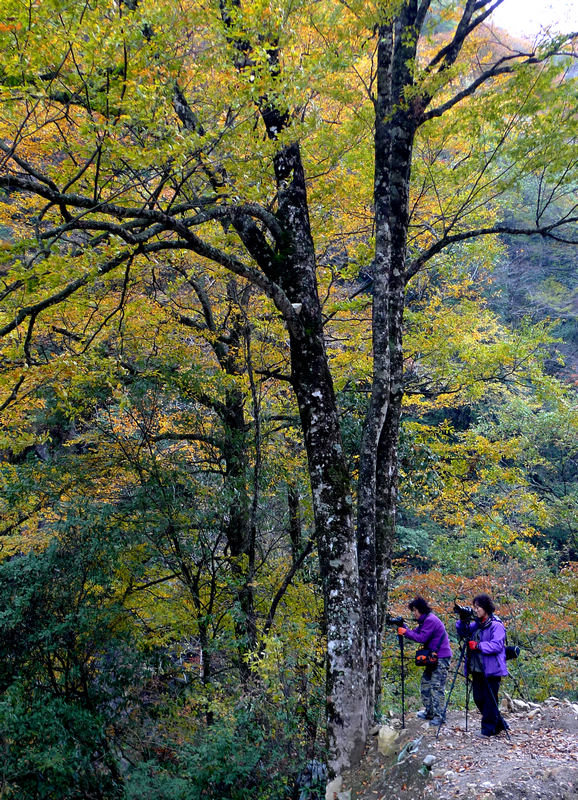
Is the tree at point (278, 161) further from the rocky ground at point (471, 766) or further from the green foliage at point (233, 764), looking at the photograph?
the green foliage at point (233, 764)

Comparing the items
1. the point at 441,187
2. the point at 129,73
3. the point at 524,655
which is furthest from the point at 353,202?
the point at 524,655

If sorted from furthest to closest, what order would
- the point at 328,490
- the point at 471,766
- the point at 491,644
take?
the point at 328,490 < the point at 491,644 < the point at 471,766

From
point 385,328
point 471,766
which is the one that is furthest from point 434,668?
point 385,328

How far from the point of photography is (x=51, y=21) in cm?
345

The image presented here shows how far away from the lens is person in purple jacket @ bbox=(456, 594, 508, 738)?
4.43 m

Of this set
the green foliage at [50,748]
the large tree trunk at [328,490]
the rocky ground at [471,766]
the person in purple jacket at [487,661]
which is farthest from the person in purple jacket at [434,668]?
the green foliage at [50,748]

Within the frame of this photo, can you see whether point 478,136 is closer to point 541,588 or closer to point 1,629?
point 1,629

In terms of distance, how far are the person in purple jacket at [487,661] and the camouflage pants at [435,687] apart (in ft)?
1.19

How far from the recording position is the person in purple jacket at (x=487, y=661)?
174 inches

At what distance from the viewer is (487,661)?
4516 mm

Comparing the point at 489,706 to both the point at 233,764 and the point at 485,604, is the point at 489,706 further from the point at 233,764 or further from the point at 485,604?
the point at 233,764

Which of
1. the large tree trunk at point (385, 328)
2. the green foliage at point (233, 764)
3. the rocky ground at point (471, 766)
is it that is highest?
the large tree trunk at point (385, 328)

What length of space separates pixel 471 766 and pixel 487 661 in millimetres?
914

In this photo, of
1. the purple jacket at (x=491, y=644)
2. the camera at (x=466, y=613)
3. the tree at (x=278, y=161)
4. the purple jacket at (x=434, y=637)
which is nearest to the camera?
the tree at (x=278, y=161)
